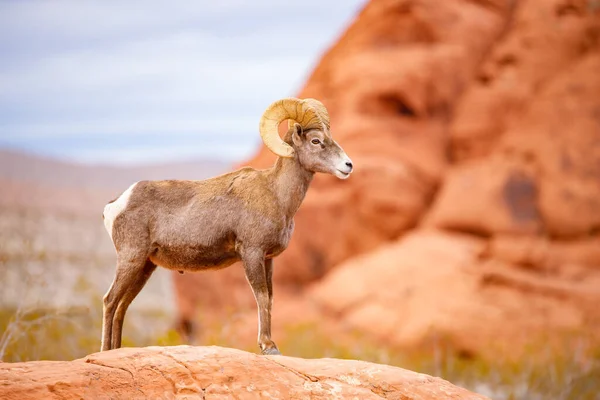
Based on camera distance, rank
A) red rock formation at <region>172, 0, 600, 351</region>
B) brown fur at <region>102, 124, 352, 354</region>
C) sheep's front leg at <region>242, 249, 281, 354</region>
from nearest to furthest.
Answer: sheep's front leg at <region>242, 249, 281, 354</region>, brown fur at <region>102, 124, 352, 354</region>, red rock formation at <region>172, 0, 600, 351</region>

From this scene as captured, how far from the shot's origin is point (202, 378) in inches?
256

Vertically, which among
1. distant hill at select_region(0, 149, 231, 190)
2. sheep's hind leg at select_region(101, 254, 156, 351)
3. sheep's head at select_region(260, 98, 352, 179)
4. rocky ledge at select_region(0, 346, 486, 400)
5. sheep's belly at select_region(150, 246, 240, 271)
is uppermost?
sheep's head at select_region(260, 98, 352, 179)

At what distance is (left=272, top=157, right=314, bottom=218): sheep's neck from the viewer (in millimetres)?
7152

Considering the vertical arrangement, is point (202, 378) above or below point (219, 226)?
below

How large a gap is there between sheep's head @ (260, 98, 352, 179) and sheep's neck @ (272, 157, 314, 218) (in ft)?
0.26

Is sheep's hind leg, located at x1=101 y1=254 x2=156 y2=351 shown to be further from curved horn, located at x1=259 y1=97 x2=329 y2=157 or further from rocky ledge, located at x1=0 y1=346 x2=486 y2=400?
curved horn, located at x1=259 y1=97 x2=329 y2=157

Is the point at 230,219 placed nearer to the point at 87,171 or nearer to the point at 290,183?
the point at 290,183

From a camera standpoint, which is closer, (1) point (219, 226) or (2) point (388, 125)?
(1) point (219, 226)

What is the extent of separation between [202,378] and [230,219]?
57.5 inches

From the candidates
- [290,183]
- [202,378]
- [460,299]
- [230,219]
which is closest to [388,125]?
[460,299]

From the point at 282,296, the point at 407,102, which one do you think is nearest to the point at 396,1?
the point at 407,102

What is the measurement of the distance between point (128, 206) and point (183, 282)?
15.1 metres

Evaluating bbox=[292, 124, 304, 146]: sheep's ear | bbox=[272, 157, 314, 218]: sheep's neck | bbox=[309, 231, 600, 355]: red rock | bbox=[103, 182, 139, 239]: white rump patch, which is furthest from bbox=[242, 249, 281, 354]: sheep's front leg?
bbox=[309, 231, 600, 355]: red rock

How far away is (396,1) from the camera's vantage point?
68.2ft
